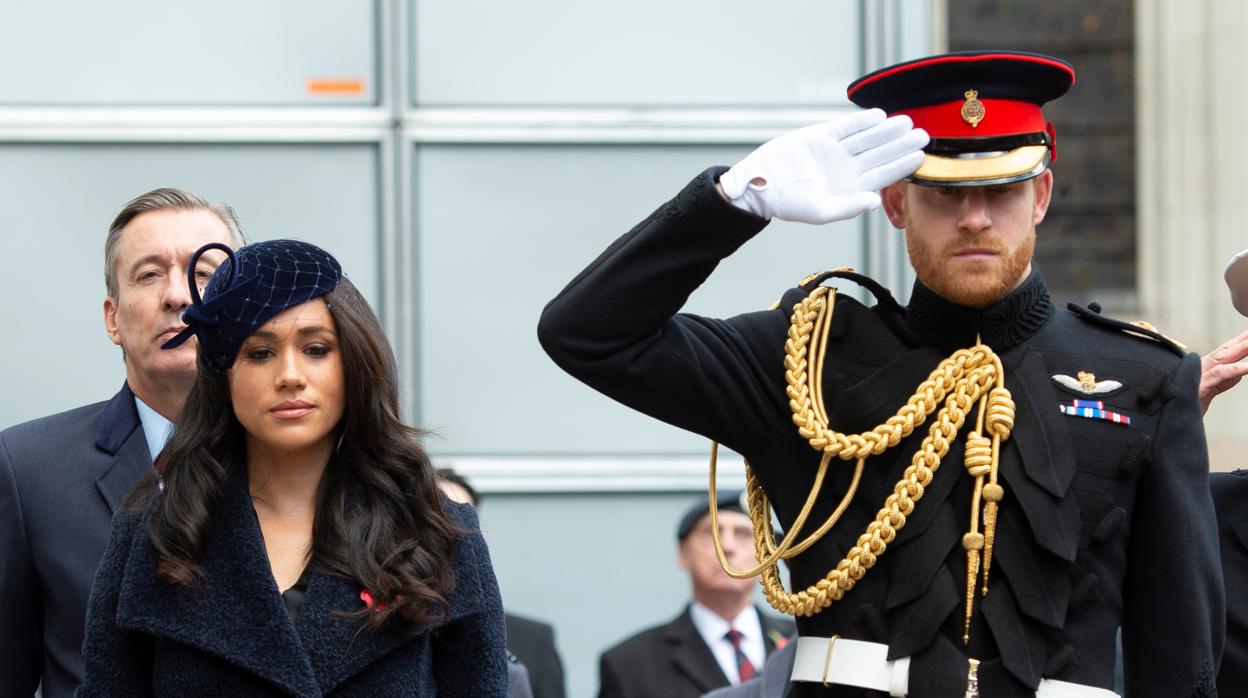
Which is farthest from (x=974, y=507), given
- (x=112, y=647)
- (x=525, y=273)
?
(x=525, y=273)

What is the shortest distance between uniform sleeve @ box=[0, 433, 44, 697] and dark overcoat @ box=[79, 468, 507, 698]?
496mm

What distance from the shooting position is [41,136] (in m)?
6.49

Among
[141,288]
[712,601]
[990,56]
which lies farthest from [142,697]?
[712,601]

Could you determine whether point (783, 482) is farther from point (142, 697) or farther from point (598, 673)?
point (598, 673)

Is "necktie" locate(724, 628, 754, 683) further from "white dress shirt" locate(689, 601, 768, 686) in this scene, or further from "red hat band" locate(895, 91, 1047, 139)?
"red hat band" locate(895, 91, 1047, 139)

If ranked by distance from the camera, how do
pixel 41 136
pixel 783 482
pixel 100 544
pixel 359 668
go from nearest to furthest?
pixel 359 668 < pixel 783 482 < pixel 100 544 < pixel 41 136

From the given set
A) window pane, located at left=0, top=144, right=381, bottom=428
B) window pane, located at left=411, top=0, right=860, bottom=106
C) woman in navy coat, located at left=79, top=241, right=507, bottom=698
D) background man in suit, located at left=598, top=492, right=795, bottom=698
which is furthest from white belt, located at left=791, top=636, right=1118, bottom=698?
window pane, located at left=411, top=0, right=860, bottom=106

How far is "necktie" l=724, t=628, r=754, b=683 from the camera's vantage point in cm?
657

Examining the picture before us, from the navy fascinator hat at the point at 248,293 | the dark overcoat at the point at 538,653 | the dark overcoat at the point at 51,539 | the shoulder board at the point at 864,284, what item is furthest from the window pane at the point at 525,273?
the navy fascinator hat at the point at 248,293

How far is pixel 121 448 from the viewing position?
12.8ft

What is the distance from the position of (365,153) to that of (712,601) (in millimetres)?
1831

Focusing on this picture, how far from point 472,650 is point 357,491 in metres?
0.33

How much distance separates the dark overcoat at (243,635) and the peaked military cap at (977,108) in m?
1.05

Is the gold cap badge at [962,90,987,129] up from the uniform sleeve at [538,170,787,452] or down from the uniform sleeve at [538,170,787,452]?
up
